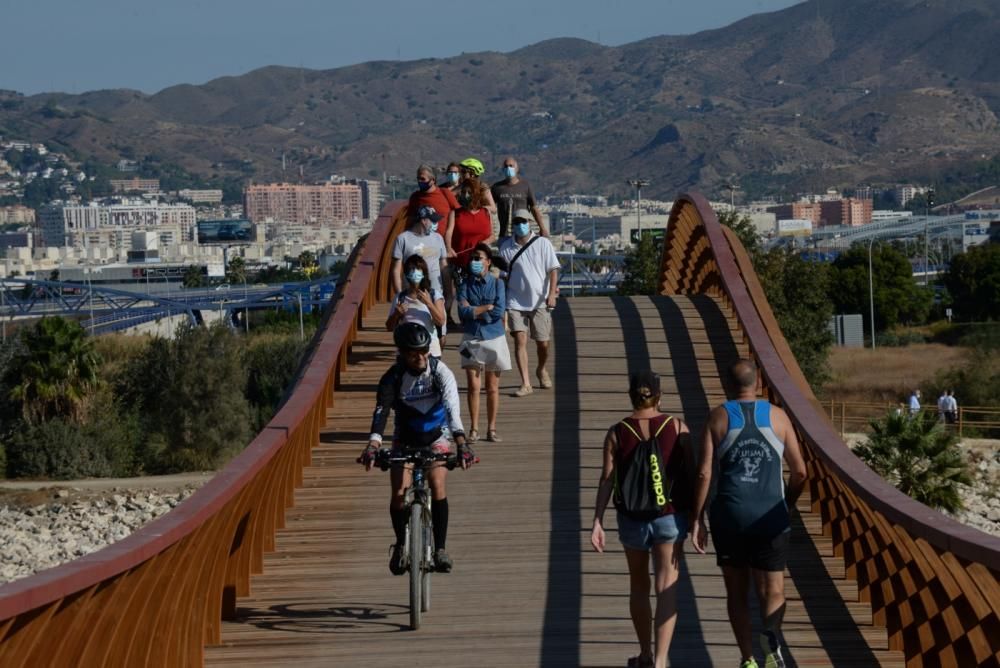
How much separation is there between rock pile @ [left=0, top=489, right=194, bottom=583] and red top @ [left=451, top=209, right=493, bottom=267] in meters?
22.2

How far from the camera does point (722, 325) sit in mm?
17094

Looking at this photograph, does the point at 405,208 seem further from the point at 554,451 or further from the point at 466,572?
the point at 466,572

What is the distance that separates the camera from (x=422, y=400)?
8781 mm

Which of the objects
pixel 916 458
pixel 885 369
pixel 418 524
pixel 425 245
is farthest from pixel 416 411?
pixel 885 369

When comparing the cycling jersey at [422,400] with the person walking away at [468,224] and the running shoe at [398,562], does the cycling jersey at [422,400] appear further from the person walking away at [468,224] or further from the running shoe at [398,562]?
the person walking away at [468,224]

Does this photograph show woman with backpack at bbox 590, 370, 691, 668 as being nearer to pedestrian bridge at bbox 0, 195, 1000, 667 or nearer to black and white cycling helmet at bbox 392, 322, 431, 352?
pedestrian bridge at bbox 0, 195, 1000, 667

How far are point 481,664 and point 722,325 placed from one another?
950cm

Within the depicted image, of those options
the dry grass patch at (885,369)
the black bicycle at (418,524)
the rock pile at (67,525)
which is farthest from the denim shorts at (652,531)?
the dry grass patch at (885,369)

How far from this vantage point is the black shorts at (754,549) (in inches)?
294

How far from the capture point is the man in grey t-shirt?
567 inches

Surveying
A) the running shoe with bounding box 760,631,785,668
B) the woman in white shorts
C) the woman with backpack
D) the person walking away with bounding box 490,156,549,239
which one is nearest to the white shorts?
the woman in white shorts

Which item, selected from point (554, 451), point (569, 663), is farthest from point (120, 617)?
point (554, 451)

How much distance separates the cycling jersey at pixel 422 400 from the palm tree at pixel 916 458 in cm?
2285

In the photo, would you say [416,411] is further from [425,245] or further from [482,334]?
[425,245]
